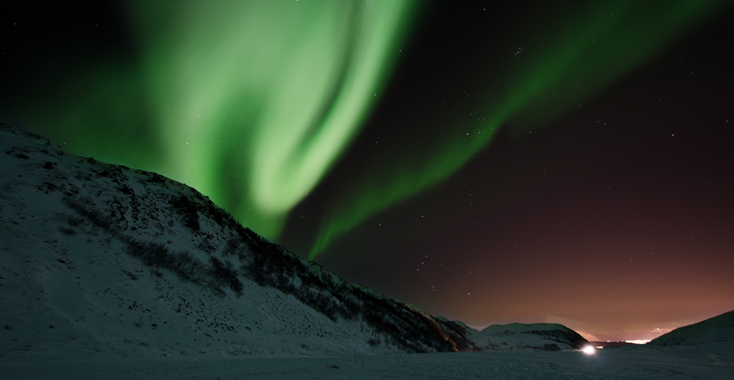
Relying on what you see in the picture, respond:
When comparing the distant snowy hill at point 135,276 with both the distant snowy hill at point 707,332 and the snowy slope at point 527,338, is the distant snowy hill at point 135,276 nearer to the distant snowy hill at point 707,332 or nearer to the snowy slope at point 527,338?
the distant snowy hill at point 707,332

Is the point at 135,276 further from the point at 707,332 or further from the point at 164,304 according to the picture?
the point at 707,332

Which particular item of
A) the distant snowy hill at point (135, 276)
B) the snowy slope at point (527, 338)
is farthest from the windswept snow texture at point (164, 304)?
the snowy slope at point (527, 338)

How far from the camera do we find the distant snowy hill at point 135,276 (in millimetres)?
13125

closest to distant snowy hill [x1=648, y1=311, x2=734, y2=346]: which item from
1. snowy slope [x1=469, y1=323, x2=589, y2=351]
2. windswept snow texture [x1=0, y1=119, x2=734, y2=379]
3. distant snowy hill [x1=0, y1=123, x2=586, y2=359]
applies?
windswept snow texture [x1=0, y1=119, x2=734, y2=379]

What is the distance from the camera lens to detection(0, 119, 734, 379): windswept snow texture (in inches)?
353

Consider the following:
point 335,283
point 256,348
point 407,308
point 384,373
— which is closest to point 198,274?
point 256,348

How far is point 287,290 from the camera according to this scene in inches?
1527

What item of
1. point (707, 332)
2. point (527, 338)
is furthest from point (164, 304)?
point (527, 338)

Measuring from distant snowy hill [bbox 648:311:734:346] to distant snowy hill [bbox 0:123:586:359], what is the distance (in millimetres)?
37870

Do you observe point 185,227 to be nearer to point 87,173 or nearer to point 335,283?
point 87,173

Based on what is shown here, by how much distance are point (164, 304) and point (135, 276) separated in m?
3.87

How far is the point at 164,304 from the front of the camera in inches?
765

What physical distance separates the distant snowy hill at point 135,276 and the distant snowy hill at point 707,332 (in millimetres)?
37870

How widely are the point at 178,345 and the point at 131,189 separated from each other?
81.1ft
